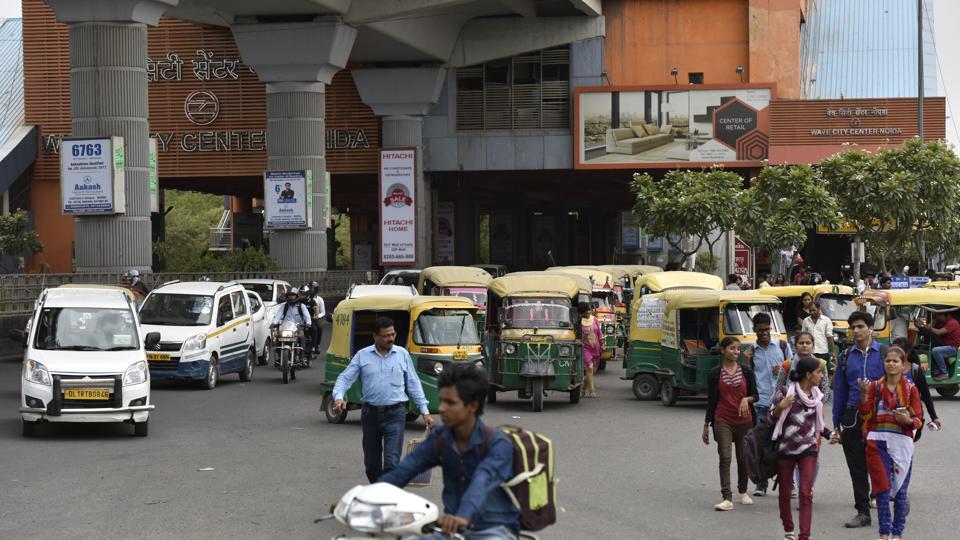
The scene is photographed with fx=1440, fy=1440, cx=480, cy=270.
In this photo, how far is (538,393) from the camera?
22.1m

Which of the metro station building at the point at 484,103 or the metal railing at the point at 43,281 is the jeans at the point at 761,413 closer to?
the metal railing at the point at 43,281

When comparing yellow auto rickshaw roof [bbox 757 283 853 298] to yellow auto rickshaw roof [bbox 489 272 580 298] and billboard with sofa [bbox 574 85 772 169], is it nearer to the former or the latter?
yellow auto rickshaw roof [bbox 489 272 580 298]

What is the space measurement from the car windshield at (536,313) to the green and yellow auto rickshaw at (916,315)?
4977mm

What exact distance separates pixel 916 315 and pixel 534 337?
728 centimetres

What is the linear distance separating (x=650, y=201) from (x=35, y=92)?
26096 millimetres

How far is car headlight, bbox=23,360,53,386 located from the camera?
1741 cm

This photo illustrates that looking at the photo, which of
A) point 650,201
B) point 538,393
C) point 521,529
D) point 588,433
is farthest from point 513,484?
point 650,201

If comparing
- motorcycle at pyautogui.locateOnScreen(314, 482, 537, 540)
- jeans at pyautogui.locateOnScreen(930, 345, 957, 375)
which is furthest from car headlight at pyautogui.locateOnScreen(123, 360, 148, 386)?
jeans at pyautogui.locateOnScreen(930, 345, 957, 375)

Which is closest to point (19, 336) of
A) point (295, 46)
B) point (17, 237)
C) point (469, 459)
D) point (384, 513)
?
point (469, 459)

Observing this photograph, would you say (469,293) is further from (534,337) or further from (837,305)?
(534,337)

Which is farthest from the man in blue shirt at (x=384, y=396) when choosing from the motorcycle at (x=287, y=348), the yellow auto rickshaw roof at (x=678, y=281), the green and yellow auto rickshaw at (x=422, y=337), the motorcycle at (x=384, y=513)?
the yellow auto rickshaw roof at (x=678, y=281)

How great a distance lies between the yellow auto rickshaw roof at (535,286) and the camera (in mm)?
23359

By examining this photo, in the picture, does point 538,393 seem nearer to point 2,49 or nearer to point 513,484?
point 513,484

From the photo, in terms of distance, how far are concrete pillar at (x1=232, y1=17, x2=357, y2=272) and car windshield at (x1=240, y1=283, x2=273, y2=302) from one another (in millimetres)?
13695
